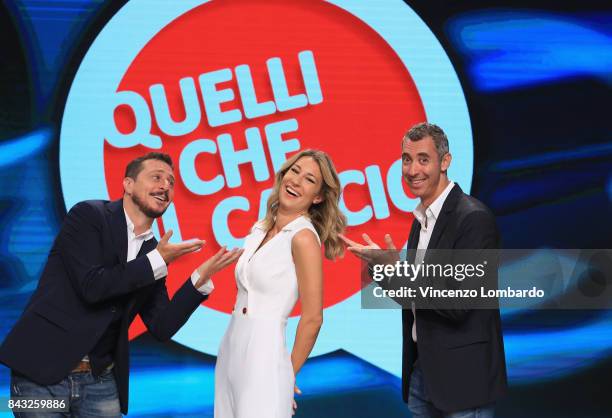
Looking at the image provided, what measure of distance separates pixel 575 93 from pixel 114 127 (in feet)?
9.81

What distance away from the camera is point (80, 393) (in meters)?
3.29

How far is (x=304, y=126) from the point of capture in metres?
5.30

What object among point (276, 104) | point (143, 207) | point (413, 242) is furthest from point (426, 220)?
point (276, 104)

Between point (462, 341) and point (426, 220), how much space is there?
20.7 inches

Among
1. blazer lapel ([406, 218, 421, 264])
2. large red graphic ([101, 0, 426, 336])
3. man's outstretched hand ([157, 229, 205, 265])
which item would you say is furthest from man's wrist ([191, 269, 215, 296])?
large red graphic ([101, 0, 426, 336])

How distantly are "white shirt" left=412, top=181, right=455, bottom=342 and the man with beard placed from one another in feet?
2.53

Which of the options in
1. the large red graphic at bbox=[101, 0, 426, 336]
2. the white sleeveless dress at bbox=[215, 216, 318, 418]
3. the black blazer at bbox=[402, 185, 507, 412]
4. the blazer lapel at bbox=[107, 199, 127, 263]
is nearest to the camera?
the white sleeveless dress at bbox=[215, 216, 318, 418]

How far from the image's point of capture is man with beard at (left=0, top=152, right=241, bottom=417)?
3.22m

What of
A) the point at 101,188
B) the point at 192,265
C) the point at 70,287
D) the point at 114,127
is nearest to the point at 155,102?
the point at 114,127

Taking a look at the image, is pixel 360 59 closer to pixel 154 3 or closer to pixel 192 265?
pixel 154 3

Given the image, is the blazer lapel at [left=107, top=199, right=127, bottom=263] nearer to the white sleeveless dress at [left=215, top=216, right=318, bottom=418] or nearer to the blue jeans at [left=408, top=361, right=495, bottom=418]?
the white sleeveless dress at [left=215, top=216, right=318, bottom=418]

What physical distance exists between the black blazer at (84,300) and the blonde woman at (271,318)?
1.13 feet

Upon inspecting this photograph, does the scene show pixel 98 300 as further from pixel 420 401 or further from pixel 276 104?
pixel 276 104

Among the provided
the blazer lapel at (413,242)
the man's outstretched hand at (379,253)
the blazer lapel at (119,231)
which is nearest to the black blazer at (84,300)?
the blazer lapel at (119,231)
